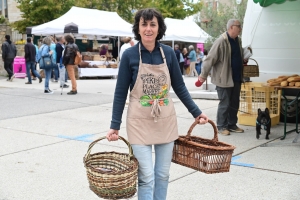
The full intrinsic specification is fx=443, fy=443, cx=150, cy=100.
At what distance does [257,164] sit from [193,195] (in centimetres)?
138

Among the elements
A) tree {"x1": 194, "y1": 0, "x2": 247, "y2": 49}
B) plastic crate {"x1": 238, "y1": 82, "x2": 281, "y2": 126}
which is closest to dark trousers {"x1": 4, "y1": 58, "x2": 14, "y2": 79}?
tree {"x1": 194, "y1": 0, "x2": 247, "y2": 49}

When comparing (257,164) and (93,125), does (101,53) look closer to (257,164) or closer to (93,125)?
(93,125)

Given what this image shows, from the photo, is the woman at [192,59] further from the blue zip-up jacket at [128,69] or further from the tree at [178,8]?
the blue zip-up jacket at [128,69]

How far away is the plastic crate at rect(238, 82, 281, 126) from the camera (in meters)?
7.63

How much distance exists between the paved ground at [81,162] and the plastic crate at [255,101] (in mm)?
258

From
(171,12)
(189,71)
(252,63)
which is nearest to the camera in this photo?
(252,63)

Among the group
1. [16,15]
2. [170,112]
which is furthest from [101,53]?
[16,15]

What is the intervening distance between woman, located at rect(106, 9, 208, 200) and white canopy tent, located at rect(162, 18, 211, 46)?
20.1 m

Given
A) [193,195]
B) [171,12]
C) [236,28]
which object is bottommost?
[193,195]

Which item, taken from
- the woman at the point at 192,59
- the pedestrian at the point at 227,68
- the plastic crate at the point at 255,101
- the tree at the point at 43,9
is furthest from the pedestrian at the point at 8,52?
the pedestrian at the point at 227,68

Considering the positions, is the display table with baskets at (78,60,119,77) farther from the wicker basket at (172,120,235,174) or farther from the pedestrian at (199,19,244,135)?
the wicker basket at (172,120,235,174)

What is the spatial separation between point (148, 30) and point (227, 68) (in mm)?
3832

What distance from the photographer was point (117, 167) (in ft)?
10.8

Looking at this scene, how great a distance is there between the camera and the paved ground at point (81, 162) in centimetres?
443
